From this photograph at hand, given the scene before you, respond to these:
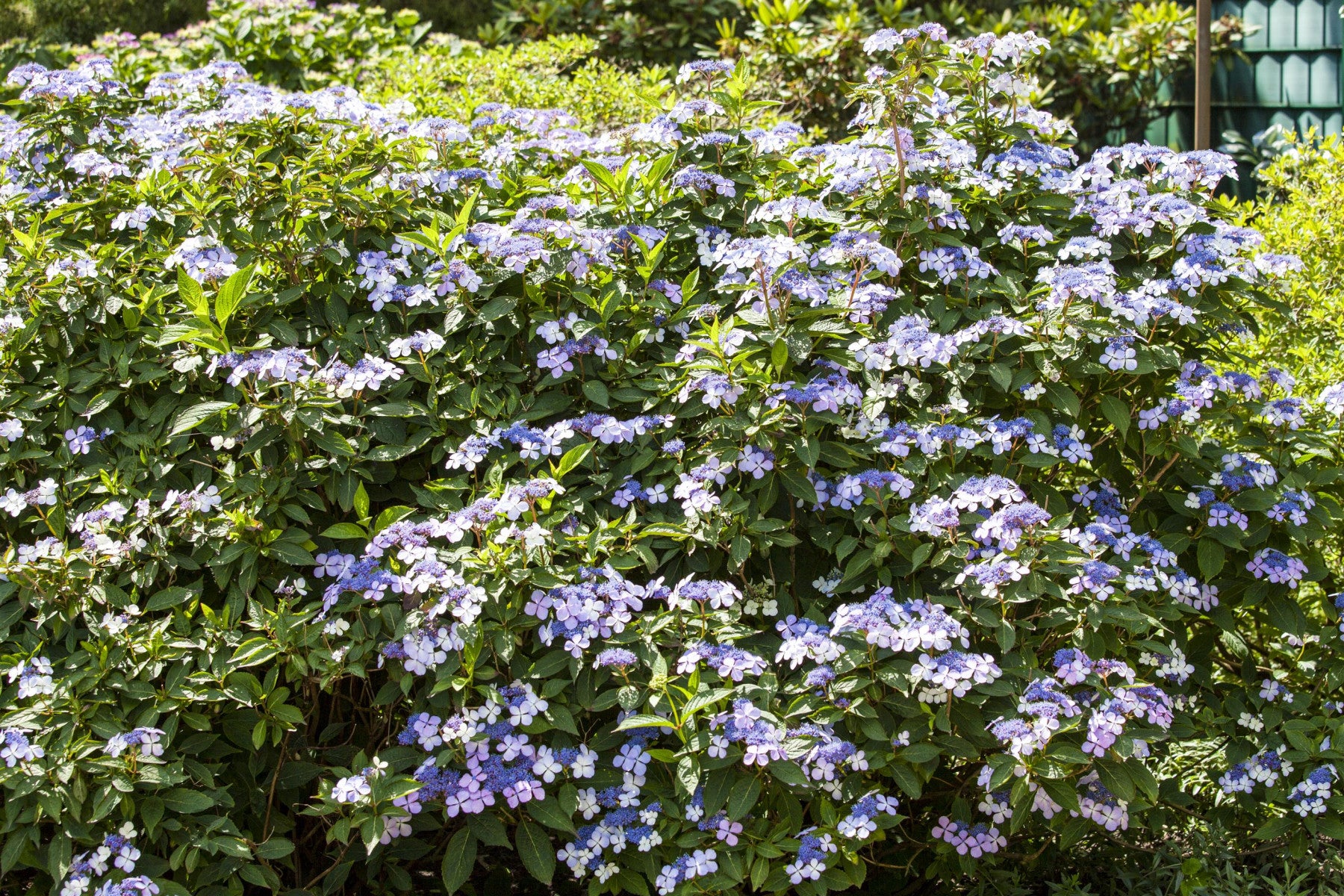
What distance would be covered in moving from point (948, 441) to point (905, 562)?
9.8 inches

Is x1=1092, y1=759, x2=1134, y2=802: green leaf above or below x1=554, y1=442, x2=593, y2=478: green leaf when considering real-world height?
below

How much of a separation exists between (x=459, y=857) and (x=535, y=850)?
0.46 ft

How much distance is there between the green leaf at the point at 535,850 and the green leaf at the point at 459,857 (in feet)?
0.29

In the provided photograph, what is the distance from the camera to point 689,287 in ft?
8.77

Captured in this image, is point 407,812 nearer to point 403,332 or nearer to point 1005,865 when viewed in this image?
point 403,332

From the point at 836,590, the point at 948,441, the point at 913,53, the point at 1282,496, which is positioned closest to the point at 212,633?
the point at 836,590

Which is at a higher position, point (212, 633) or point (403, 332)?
point (403, 332)

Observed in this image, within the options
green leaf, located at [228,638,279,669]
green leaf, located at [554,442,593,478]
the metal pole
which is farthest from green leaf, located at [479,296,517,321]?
the metal pole

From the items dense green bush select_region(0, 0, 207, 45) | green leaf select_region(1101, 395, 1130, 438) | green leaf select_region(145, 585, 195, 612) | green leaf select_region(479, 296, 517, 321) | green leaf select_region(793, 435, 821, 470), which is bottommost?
green leaf select_region(145, 585, 195, 612)

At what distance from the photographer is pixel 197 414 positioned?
2.43 metres

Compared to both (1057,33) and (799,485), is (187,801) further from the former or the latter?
(1057,33)

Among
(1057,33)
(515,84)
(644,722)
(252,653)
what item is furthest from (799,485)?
(1057,33)

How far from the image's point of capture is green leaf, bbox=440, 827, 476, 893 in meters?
2.21

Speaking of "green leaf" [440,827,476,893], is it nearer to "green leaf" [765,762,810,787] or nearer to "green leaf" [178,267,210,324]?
"green leaf" [765,762,810,787]
